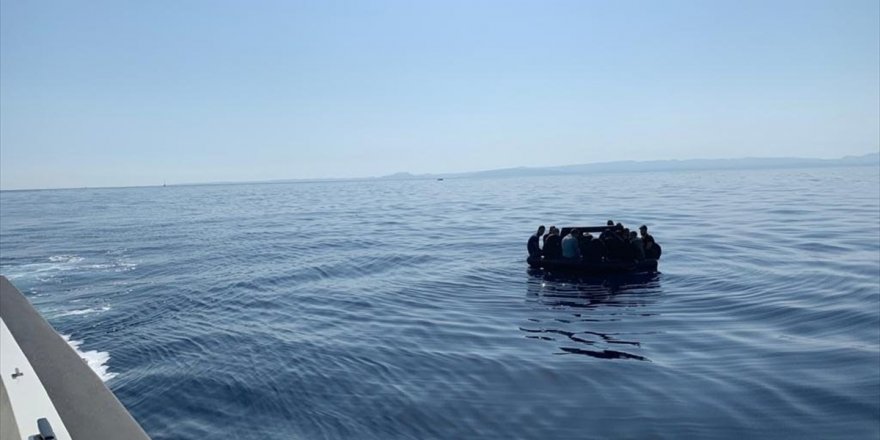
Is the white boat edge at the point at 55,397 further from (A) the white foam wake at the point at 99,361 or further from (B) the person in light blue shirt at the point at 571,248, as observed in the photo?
(B) the person in light blue shirt at the point at 571,248

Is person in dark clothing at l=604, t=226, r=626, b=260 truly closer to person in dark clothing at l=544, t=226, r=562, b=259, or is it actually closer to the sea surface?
the sea surface

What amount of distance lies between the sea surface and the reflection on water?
8 cm

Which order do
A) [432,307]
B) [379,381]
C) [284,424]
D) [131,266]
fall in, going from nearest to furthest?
[284,424]
[379,381]
[432,307]
[131,266]

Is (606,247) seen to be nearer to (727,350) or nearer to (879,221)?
(727,350)

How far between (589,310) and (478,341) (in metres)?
4.59

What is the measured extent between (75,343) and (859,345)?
1803 centimetres

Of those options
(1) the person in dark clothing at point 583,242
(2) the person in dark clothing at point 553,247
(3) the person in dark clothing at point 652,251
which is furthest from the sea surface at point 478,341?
(1) the person in dark clothing at point 583,242

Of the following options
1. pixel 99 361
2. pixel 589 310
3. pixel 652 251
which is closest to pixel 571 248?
pixel 652 251

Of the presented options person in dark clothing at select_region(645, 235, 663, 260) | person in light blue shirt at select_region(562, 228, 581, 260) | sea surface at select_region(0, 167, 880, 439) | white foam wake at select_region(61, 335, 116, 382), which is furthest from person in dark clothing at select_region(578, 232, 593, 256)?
white foam wake at select_region(61, 335, 116, 382)

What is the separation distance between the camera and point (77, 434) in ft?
10.9

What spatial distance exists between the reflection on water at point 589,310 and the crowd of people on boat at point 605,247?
36.1 inches

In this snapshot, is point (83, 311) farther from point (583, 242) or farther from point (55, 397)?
point (583, 242)

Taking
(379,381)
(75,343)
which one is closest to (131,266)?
(75,343)

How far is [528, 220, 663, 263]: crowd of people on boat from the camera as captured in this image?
64.1 feet
